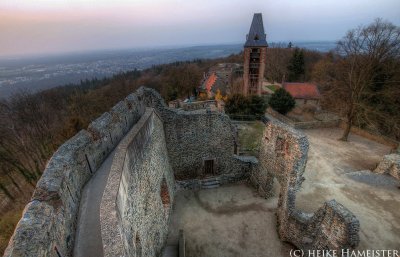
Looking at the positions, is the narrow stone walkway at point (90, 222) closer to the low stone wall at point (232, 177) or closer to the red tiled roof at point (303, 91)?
the low stone wall at point (232, 177)

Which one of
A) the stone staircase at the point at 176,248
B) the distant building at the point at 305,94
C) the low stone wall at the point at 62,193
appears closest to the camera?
the low stone wall at the point at 62,193

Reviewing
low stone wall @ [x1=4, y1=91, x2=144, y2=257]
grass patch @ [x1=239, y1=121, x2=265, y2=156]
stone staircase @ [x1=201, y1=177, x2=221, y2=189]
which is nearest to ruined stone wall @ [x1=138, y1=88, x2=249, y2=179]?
stone staircase @ [x1=201, y1=177, x2=221, y2=189]

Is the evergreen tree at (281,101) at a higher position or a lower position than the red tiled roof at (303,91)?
higher

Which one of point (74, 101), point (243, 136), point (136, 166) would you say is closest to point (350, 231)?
point (136, 166)

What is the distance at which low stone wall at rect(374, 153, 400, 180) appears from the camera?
12.3 metres

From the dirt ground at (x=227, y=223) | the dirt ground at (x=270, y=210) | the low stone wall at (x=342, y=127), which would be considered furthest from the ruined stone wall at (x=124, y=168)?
the low stone wall at (x=342, y=127)

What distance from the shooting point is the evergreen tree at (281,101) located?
25.6 metres

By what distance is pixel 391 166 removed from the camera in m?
12.6

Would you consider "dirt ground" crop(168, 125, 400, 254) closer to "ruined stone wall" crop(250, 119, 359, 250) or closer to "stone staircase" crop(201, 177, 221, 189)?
"stone staircase" crop(201, 177, 221, 189)

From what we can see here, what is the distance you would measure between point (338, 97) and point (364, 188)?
9.84 m

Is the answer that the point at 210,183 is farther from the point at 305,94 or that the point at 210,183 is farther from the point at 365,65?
the point at 305,94

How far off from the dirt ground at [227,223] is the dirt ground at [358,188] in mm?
2105

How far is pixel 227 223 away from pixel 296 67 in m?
42.5

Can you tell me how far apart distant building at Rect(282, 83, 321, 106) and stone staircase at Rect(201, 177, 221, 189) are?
25.8m
